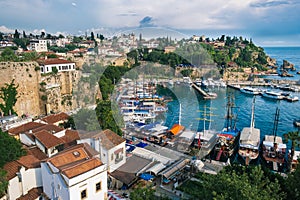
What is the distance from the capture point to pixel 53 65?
47.2 ft

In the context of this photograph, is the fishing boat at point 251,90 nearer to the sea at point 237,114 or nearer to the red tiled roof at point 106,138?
the sea at point 237,114

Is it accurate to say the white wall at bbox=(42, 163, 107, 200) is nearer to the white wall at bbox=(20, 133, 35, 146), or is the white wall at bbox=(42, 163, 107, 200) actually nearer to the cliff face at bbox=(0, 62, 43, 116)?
the white wall at bbox=(20, 133, 35, 146)

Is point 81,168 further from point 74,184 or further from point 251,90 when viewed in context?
point 251,90

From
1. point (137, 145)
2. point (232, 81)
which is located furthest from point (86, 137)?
point (232, 81)

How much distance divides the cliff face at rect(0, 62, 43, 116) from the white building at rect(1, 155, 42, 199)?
22.7ft

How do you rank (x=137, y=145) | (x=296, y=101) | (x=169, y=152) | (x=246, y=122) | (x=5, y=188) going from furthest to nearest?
1. (x=296, y=101)
2. (x=246, y=122)
3. (x=137, y=145)
4. (x=169, y=152)
5. (x=5, y=188)

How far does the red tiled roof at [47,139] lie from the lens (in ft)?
24.8

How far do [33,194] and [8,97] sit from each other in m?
7.44

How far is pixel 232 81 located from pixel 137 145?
78.1 ft

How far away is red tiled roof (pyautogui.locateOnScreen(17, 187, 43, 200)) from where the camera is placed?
5.91 metres

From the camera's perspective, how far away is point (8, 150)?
251 inches

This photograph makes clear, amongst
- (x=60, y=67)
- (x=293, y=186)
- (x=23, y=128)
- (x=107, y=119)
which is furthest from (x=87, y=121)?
(x=293, y=186)

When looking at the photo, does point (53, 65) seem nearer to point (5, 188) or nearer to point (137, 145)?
point (137, 145)

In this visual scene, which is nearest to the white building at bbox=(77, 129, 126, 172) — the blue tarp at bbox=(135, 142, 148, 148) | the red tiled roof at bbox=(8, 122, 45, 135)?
the blue tarp at bbox=(135, 142, 148, 148)
